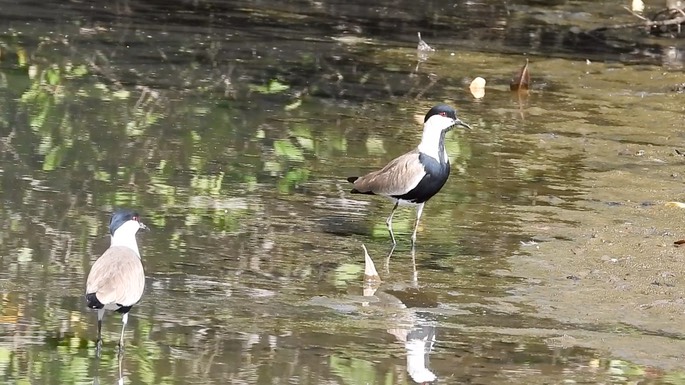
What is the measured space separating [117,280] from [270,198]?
3582mm

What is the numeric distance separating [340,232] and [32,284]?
94.7 inches

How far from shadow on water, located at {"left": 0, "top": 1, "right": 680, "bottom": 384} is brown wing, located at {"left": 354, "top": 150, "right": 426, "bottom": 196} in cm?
29

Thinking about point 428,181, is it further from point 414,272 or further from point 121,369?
point 121,369

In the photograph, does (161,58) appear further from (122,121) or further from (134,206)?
(134,206)

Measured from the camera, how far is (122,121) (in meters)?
12.3

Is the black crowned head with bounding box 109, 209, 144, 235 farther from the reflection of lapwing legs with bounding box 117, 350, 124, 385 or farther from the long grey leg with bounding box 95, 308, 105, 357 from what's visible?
the reflection of lapwing legs with bounding box 117, 350, 124, 385

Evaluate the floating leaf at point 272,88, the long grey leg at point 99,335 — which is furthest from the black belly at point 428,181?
the floating leaf at point 272,88

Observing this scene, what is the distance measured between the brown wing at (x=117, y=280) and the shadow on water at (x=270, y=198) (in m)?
0.29

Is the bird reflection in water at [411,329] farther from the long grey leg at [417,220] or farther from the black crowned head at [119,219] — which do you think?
the black crowned head at [119,219]

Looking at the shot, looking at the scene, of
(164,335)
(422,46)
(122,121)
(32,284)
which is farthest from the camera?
(422,46)

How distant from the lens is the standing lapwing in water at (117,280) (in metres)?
6.67

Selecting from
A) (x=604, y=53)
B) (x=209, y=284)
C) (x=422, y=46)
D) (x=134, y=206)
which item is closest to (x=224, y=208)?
(x=134, y=206)

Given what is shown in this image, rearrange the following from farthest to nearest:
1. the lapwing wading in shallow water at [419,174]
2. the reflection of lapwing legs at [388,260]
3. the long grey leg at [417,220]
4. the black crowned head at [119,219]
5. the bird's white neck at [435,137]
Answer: the bird's white neck at [435,137] → the lapwing wading in shallow water at [419,174] → the long grey leg at [417,220] → the reflection of lapwing legs at [388,260] → the black crowned head at [119,219]

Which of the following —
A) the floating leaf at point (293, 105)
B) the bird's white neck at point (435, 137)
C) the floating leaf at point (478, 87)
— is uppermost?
the floating leaf at point (478, 87)
